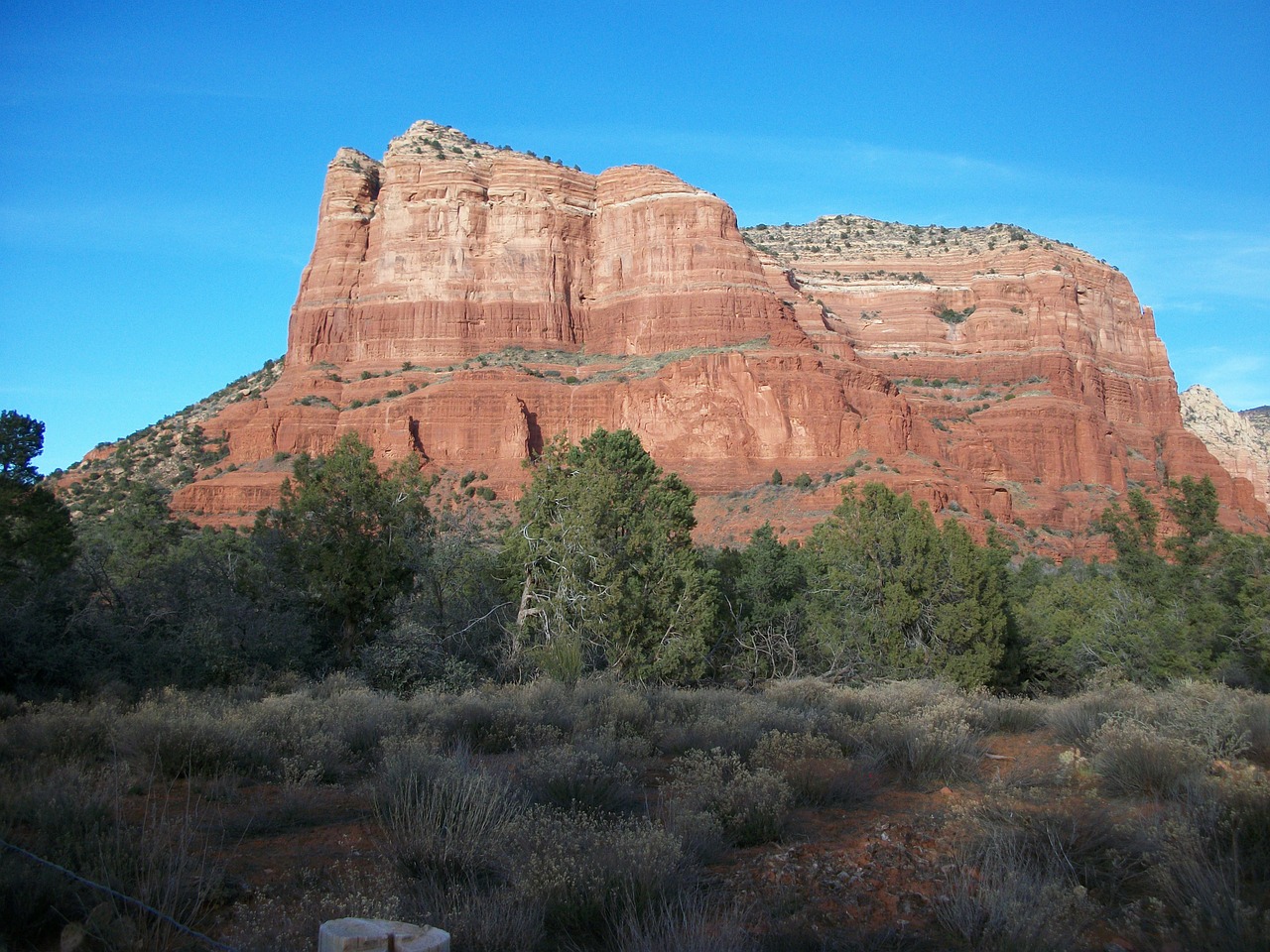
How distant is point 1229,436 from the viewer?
126 m

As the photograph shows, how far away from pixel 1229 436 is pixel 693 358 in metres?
96.7

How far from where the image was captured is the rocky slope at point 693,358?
69500 mm

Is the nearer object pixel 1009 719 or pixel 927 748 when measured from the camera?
pixel 927 748

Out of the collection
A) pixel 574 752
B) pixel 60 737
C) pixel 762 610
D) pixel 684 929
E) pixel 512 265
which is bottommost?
pixel 684 929

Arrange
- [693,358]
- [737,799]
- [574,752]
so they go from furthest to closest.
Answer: [693,358]
[574,752]
[737,799]

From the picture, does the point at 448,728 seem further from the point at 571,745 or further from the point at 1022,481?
the point at 1022,481

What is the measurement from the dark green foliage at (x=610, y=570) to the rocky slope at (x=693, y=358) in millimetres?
37353

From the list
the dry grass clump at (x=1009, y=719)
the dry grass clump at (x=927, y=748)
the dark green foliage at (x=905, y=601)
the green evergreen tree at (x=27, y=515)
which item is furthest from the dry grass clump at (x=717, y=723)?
the green evergreen tree at (x=27, y=515)

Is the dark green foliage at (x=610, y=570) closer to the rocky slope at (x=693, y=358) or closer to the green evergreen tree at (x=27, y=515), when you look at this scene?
the green evergreen tree at (x=27, y=515)

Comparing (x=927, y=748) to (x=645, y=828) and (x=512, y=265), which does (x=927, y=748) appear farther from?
(x=512, y=265)

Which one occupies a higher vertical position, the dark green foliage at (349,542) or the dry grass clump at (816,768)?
the dark green foliage at (349,542)

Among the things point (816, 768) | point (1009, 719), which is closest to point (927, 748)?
point (816, 768)

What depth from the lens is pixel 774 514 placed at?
58.8 m

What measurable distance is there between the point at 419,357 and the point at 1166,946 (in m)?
82.1
